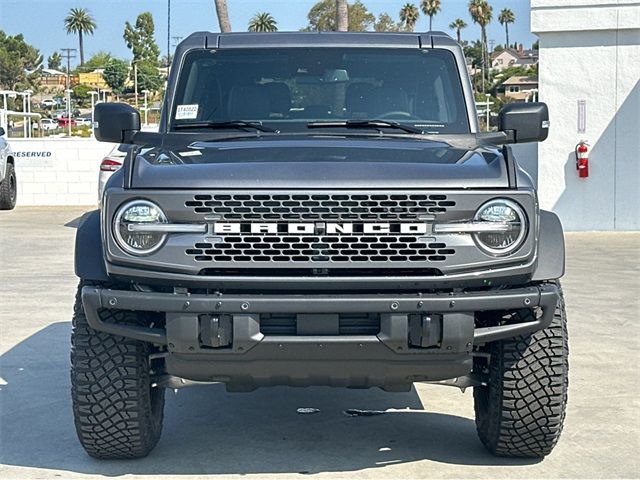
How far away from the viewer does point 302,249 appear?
176 inches

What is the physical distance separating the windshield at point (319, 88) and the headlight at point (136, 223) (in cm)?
135

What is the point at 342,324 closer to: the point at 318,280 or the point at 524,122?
the point at 318,280

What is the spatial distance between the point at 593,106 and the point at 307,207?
487 inches

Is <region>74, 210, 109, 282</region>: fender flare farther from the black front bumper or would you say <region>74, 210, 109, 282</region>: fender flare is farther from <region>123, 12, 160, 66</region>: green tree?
<region>123, 12, 160, 66</region>: green tree

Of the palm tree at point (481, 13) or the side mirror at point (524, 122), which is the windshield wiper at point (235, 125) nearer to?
the side mirror at point (524, 122)

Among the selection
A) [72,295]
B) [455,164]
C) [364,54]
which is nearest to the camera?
[455,164]

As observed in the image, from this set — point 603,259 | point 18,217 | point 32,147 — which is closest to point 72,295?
point 603,259

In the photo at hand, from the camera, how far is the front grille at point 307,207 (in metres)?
4.47

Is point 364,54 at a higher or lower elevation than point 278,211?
higher

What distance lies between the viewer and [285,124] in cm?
579

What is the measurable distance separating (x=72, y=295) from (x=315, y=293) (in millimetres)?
6249

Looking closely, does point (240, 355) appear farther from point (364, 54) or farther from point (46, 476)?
point (364, 54)

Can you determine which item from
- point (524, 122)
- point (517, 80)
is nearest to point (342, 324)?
point (524, 122)

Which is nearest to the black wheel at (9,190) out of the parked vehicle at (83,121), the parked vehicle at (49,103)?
the parked vehicle at (83,121)
